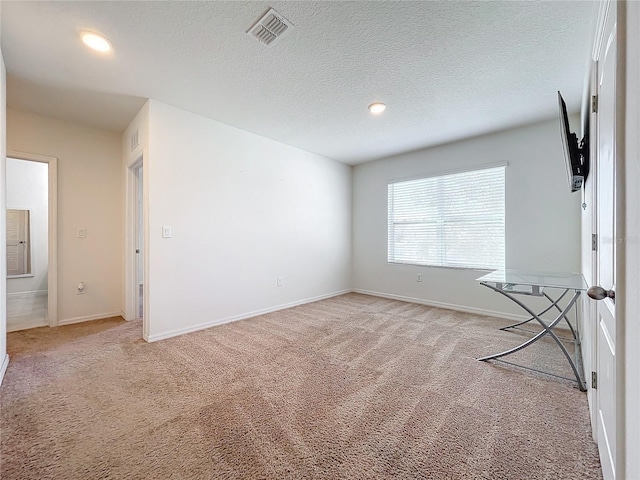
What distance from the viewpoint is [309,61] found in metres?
2.19

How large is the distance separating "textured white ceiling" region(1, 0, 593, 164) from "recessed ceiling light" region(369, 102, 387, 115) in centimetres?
7

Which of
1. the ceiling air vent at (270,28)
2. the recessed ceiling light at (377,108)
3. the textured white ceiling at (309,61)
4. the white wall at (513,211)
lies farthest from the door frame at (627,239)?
the white wall at (513,211)

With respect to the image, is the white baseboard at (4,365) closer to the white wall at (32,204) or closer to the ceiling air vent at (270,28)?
the ceiling air vent at (270,28)

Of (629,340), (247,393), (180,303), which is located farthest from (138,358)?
(629,340)

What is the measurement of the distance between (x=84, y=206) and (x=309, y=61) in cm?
342

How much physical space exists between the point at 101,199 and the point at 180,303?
196 cm

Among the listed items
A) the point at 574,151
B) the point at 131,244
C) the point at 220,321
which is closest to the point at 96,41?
the point at 131,244

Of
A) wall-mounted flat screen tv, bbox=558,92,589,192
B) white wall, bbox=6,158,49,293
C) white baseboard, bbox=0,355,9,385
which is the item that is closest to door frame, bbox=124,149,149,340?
white baseboard, bbox=0,355,9,385

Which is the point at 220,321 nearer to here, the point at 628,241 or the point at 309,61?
the point at 309,61

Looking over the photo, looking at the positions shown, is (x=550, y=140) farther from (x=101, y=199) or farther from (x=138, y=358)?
(x=101, y=199)

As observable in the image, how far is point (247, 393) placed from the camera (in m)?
1.88

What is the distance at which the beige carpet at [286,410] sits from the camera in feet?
4.24

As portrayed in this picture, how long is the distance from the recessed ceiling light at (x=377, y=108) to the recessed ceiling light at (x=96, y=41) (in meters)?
2.35

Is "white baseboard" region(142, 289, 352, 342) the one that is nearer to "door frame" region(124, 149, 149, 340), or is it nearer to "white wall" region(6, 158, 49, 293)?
"door frame" region(124, 149, 149, 340)
